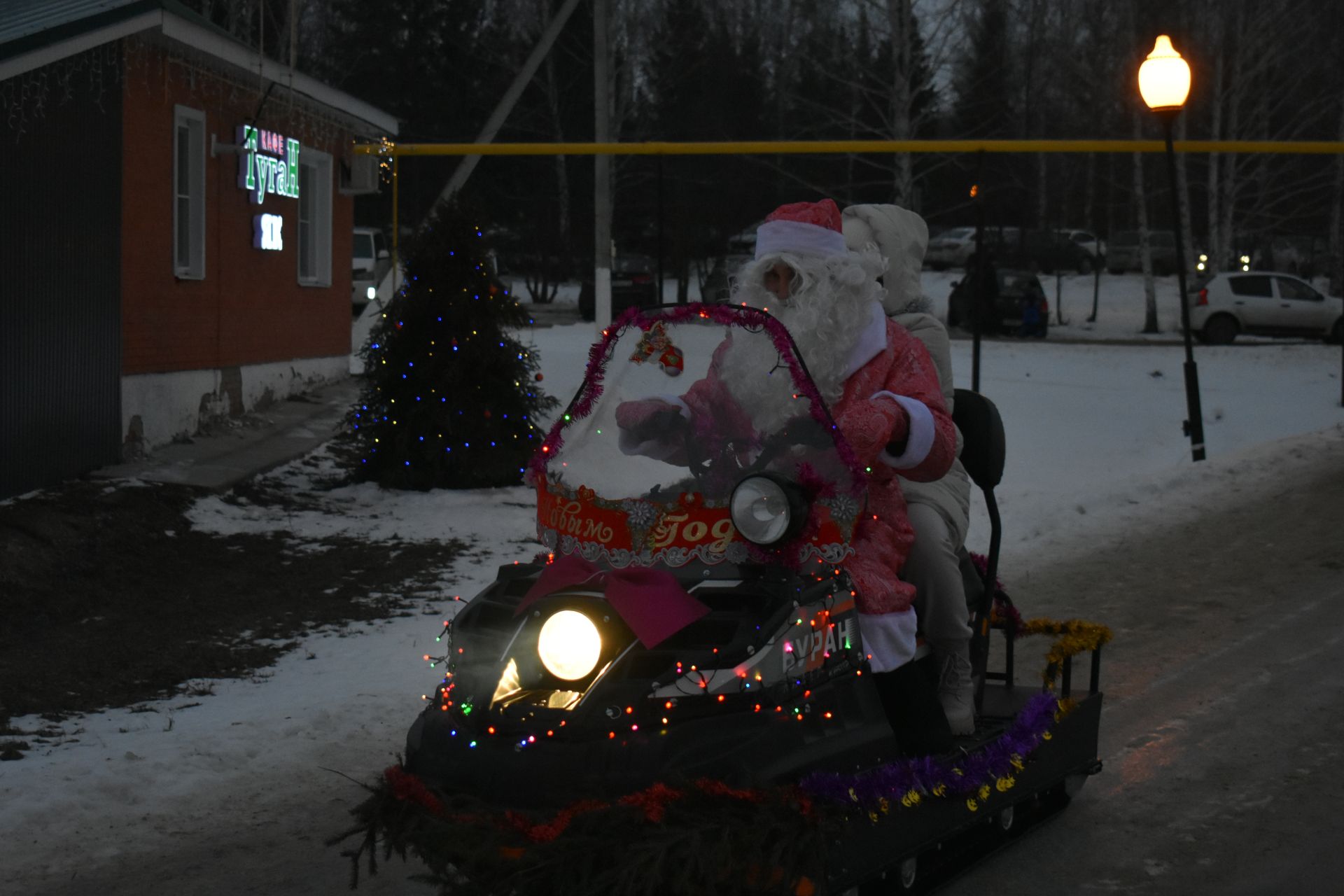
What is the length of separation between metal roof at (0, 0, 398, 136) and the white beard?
699 cm

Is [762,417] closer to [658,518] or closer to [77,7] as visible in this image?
[658,518]

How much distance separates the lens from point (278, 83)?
15.2 m

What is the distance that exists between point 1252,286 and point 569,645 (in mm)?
29849

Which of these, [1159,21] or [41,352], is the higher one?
[1159,21]

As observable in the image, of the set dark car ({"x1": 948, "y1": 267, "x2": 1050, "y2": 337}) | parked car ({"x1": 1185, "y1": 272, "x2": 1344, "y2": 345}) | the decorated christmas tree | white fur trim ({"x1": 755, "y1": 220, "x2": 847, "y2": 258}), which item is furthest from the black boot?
parked car ({"x1": 1185, "y1": 272, "x2": 1344, "y2": 345})

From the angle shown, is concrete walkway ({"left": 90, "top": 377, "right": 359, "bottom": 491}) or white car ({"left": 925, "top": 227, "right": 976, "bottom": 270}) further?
white car ({"left": 925, "top": 227, "right": 976, "bottom": 270})

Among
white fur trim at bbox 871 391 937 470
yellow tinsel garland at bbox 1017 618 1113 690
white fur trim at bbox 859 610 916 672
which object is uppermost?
white fur trim at bbox 871 391 937 470

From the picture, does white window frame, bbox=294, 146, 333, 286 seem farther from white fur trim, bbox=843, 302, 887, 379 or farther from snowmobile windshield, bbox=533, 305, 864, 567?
white fur trim, bbox=843, 302, 887, 379

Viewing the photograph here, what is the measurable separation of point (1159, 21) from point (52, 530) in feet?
107

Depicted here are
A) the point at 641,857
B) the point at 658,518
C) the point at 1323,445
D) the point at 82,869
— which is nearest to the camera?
the point at 641,857

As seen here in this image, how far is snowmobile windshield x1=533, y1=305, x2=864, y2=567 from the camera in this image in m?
3.84

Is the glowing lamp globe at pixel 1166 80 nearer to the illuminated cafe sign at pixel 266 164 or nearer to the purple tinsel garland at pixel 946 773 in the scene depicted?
the illuminated cafe sign at pixel 266 164

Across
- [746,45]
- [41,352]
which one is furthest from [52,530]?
[746,45]

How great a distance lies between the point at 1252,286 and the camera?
3041 cm
